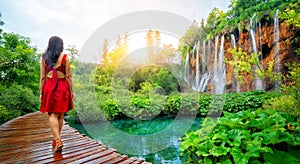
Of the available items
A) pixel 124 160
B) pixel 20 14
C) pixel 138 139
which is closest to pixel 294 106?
pixel 124 160

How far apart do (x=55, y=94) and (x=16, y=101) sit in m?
5.71

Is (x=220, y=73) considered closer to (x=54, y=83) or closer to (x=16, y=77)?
(x=54, y=83)

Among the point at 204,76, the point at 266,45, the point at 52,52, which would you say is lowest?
the point at 52,52

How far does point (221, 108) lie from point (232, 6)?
7980 millimetres

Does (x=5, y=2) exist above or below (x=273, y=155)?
above

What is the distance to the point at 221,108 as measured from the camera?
8.16 m

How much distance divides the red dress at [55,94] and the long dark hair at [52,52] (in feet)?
0.21

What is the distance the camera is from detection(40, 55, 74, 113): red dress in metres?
1.83

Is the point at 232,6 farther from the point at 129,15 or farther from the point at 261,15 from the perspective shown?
the point at 129,15

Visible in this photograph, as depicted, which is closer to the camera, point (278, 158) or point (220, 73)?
point (278, 158)

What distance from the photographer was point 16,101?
6184mm

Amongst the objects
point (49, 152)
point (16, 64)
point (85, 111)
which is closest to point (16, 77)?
point (16, 64)

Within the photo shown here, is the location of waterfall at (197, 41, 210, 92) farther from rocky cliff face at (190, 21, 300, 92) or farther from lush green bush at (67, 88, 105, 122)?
lush green bush at (67, 88, 105, 122)

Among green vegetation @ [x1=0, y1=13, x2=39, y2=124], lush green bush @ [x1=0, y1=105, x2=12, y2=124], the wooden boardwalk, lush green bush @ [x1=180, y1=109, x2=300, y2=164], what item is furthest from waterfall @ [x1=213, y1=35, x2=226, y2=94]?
lush green bush @ [x1=0, y1=105, x2=12, y2=124]
